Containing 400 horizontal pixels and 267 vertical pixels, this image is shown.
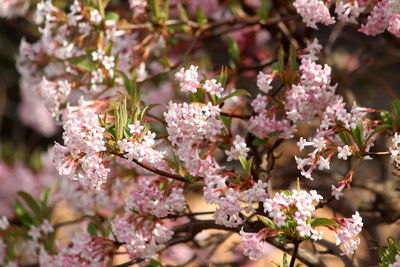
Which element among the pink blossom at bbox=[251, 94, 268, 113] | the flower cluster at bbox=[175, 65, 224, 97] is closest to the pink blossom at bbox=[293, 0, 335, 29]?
the pink blossom at bbox=[251, 94, 268, 113]

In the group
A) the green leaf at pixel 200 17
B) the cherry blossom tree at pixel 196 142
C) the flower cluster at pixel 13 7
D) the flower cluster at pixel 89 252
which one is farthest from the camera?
the flower cluster at pixel 13 7

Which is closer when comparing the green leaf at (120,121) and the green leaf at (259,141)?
the green leaf at (120,121)

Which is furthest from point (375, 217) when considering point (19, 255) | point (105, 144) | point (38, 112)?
point (38, 112)

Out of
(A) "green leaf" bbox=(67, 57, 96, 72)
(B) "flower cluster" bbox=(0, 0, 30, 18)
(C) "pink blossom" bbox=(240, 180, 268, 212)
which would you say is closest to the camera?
(C) "pink blossom" bbox=(240, 180, 268, 212)

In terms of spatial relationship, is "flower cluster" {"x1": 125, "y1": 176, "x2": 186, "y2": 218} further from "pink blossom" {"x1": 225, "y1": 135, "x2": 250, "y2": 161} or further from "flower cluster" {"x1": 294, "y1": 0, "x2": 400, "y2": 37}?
"flower cluster" {"x1": 294, "y1": 0, "x2": 400, "y2": 37}

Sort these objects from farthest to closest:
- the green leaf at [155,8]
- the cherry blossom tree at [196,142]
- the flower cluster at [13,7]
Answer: the flower cluster at [13,7]
the green leaf at [155,8]
the cherry blossom tree at [196,142]

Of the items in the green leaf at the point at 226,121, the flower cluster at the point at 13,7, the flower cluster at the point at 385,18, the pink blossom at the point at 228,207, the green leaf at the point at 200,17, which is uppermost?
the flower cluster at the point at 13,7

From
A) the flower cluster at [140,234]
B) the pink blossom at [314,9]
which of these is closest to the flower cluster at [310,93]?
the pink blossom at [314,9]

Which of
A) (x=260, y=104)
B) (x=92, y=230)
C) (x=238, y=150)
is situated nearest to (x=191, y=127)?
(x=238, y=150)

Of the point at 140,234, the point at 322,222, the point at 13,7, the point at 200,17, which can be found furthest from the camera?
the point at 13,7

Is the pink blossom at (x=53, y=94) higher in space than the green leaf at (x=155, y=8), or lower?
lower

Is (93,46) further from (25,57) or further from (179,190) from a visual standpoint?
(179,190)

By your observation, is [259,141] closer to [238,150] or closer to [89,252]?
[238,150]

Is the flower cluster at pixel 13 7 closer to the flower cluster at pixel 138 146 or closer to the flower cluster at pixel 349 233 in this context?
the flower cluster at pixel 138 146
